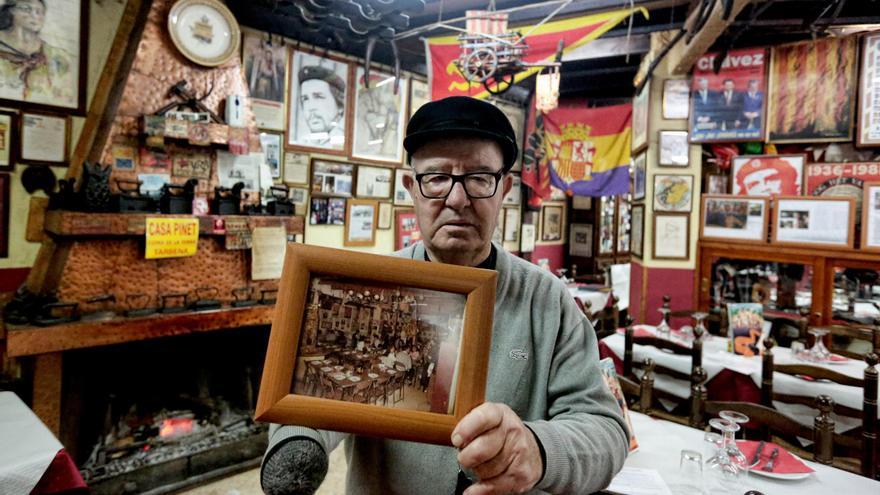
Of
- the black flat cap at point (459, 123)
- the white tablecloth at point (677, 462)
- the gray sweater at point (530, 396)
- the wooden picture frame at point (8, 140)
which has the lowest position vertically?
the white tablecloth at point (677, 462)

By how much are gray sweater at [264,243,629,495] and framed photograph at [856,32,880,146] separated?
5470 millimetres

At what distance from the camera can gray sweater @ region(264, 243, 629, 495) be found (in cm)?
119

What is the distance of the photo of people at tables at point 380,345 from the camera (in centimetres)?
99

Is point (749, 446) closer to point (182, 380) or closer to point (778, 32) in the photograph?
point (182, 380)

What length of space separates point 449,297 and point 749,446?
176cm

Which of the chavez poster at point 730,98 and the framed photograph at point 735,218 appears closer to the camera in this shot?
the framed photograph at point 735,218

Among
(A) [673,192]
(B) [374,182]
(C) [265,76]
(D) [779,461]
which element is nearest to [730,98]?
(A) [673,192]

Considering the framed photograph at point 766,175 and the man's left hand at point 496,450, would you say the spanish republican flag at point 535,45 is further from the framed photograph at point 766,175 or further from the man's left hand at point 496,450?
the man's left hand at point 496,450

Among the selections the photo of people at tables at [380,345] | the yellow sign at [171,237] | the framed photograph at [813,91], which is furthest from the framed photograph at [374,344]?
the framed photograph at [813,91]

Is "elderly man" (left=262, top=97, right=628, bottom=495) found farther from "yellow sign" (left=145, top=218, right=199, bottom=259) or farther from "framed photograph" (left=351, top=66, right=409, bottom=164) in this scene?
"framed photograph" (left=351, top=66, right=409, bottom=164)

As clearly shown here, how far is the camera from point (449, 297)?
1.04 m

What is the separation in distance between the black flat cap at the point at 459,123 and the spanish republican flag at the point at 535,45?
9.32 feet

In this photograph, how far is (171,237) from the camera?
3.38 meters

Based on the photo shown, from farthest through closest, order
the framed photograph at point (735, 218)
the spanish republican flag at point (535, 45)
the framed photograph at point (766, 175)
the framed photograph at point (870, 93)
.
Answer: the framed photograph at point (766, 175) → the framed photograph at point (735, 218) → the framed photograph at point (870, 93) → the spanish republican flag at point (535, 45)
